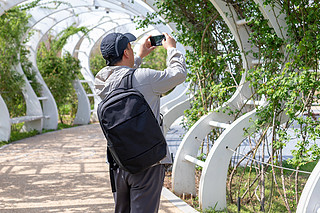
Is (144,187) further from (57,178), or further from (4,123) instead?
(4,123)

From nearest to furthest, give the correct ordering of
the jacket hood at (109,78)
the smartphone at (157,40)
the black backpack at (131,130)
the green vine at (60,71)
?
the black backpack at (131,130) → the jacket hood at (109,78) → the smartphone at (157,40) → the green vine at (60,71)

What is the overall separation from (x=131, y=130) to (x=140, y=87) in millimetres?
244

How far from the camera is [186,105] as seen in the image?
6.36 meters

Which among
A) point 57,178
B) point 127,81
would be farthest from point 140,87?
point 57,178

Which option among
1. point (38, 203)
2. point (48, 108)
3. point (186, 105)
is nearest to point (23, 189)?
point (38, 203)

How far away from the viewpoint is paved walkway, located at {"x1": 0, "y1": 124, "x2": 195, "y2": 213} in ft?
13.2

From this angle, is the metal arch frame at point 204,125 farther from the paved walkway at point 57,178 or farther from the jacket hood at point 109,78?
the jacket hood at point 109,78

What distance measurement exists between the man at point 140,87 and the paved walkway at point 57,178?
1.58m

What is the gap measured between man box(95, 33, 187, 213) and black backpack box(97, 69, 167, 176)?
0.30 feet

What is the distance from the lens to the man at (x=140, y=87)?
2156 millimetres

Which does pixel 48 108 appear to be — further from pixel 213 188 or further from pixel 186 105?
pixel 213 188

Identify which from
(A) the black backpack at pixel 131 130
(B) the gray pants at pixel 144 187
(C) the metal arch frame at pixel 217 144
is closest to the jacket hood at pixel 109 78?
(A) the black backpack at pixel 131 130

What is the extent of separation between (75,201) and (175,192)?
103 centimetres

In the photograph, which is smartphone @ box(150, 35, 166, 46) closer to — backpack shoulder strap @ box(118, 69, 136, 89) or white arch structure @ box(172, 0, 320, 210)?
backpack shoulder strap @ box(118, 69, 136, 89)
